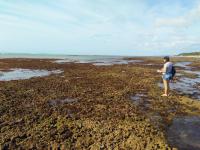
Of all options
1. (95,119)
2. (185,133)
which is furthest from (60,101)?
(185,133)

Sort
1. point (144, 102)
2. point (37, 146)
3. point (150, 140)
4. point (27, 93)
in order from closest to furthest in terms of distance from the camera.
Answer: point (37, 146)
point (150, 140)
point (144, 102)
point (27, 93)

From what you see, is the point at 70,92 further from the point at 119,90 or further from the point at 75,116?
the point at 75,116

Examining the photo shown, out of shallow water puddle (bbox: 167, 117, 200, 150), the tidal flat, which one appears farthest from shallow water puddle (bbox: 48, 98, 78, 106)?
shallow water puddle (bbox: 167, 117, 200, 150)

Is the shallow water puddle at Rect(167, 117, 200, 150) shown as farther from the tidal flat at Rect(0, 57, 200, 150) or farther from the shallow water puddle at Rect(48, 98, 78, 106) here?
the shallow water puddle at Rect(48, 98, 78, 106)

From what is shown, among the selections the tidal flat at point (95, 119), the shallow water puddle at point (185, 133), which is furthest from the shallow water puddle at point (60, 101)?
the shallow water puddle at point (185, 133)

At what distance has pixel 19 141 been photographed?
7113mm

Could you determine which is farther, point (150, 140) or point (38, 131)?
point (38, 131)

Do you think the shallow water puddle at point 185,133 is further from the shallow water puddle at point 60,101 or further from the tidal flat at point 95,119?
the shallow water puddle at point 60,101

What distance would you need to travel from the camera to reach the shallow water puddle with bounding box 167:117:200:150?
273 inches

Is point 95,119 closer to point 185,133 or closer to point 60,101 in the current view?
point 185,133

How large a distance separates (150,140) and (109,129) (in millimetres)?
1516

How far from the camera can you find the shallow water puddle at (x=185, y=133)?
6.95m

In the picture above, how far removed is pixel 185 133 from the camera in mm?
7883

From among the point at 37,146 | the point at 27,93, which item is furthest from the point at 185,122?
the point at 27,93
